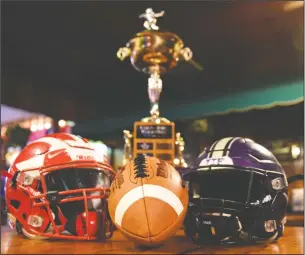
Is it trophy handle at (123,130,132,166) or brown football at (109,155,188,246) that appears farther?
trophy handle at (123,130,132,166)

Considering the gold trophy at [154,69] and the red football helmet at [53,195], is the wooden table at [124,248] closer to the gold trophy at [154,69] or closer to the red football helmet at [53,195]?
the red football helmet at [53,195]

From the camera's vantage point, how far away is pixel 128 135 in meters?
2.75

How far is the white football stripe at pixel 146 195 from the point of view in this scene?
1.10 m

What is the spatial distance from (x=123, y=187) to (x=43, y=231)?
41 centimetres

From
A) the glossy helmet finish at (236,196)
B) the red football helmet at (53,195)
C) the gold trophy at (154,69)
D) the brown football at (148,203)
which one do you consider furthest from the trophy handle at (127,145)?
the brown football at (148,203)

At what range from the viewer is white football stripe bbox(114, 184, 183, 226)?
43.1 inches

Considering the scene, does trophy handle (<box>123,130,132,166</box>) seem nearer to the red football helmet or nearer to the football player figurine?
the football player figurine

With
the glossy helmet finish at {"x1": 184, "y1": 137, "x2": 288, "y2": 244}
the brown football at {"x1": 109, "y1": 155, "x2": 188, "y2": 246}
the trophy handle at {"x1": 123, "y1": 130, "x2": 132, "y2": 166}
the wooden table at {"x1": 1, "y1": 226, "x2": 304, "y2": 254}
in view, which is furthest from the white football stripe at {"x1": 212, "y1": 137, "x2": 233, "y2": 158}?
the trophy handle at {"x1": 123, "y1": 130, "x2": 132, "y2": 166}

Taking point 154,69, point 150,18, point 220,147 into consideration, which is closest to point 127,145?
point 154,69

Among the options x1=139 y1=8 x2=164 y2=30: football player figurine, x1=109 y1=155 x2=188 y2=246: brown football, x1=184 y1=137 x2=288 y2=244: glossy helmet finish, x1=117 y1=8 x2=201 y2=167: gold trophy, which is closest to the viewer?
x1=109 y1=155 x2=188 y2=246: brown football

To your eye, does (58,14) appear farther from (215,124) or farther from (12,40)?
(215,124)

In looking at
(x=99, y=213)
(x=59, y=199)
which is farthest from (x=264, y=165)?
(x=59, y=199)

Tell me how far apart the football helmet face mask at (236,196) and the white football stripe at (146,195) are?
162mm

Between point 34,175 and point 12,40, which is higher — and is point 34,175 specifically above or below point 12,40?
below
